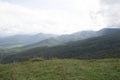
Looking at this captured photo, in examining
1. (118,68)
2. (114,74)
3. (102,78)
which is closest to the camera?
(102,78)

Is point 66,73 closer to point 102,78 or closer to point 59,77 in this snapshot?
point 59,77

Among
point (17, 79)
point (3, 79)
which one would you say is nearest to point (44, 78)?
point (17, 79)

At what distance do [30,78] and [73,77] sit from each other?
391cm

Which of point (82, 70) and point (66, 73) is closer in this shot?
point (66, 73)

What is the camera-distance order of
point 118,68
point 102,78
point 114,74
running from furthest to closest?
point 118,68 < point 114,74 < point 102,78

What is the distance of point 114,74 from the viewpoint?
18141 millimetres

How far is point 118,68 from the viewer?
813 inches

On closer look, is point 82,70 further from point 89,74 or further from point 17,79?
point 17,79

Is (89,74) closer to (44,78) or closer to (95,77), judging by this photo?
(95,77)

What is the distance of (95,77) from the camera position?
17438 millimetres

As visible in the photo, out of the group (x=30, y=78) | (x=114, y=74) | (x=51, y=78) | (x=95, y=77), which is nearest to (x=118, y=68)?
(x=114, y=74)

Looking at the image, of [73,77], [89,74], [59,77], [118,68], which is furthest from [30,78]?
[118,68]

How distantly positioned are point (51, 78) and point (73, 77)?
2.01 meters

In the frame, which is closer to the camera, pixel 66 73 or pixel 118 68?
pixel 66 73
